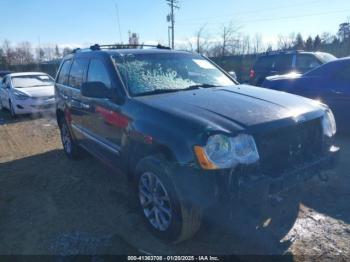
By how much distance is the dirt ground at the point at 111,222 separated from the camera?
3043mm

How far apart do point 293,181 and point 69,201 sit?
2836 millimetres

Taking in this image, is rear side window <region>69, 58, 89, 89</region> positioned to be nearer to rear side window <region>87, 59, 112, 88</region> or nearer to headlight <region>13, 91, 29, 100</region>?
rear side window <region>87, 59, 112, 88</region>

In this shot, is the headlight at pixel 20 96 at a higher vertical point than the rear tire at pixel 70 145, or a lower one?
higher

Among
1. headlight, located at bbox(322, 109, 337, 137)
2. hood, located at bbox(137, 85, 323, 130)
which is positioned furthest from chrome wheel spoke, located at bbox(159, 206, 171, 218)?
headlight, located at bbox(322, 109, 337, 137)

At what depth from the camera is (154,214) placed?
3262 millimetres

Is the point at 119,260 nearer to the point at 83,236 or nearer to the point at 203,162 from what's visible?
the point at 83,236

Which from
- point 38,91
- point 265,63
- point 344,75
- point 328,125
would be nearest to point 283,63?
point 265,63

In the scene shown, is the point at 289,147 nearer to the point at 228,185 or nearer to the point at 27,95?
the point at 228,185

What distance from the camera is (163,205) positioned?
3102mm

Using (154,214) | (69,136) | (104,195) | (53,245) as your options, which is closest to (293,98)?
(154,214)

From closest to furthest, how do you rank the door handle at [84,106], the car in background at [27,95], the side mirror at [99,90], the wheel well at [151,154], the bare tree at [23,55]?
the wheel well at [151,154]
the side mirror at [99,90]
the door handle at [84,106]
the car in background at [27,95]
the bare tree at [23,55]

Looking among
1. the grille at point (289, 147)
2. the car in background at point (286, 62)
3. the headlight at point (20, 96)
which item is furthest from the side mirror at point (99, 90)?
the headlight at point (20, 96)

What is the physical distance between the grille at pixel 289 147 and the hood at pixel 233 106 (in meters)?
0.13

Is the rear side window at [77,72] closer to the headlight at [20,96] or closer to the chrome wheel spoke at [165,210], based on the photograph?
the chrome wheel spoke at [165,210]
